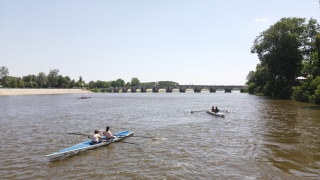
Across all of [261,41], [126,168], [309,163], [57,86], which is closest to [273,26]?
[261,41]

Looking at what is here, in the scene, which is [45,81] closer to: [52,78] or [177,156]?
[52,78]

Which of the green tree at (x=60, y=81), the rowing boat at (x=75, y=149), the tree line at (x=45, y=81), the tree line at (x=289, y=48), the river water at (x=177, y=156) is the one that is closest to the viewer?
the river water at (x=177, y=156)

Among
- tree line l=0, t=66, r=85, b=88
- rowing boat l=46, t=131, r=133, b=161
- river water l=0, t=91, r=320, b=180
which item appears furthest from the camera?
tree line l=0, t=66, r=85, b=88

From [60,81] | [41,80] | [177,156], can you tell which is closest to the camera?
[177,156]

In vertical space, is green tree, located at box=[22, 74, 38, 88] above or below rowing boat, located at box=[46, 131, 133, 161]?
above

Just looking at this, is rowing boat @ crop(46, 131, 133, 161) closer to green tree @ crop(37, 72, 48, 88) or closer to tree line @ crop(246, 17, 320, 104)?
tree line @ crop(246, 17, 320, 104)

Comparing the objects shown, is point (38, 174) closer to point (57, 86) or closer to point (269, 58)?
point (269, 58)

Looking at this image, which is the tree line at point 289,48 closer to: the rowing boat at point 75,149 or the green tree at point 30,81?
the rowing boat at point 75,149

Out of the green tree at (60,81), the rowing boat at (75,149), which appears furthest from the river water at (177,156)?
the green tree at (60,81)

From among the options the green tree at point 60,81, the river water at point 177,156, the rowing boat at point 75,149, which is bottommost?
the river water at point 177,156

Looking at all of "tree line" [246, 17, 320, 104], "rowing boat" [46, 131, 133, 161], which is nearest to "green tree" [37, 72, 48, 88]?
"tree line" [246, 17, 320, 104]

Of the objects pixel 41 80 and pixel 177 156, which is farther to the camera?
pixel 41 80

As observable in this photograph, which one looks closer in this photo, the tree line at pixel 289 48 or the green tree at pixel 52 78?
the tree line at pixel 289 48

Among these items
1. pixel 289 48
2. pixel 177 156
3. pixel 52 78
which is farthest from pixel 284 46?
pixel 52 78
